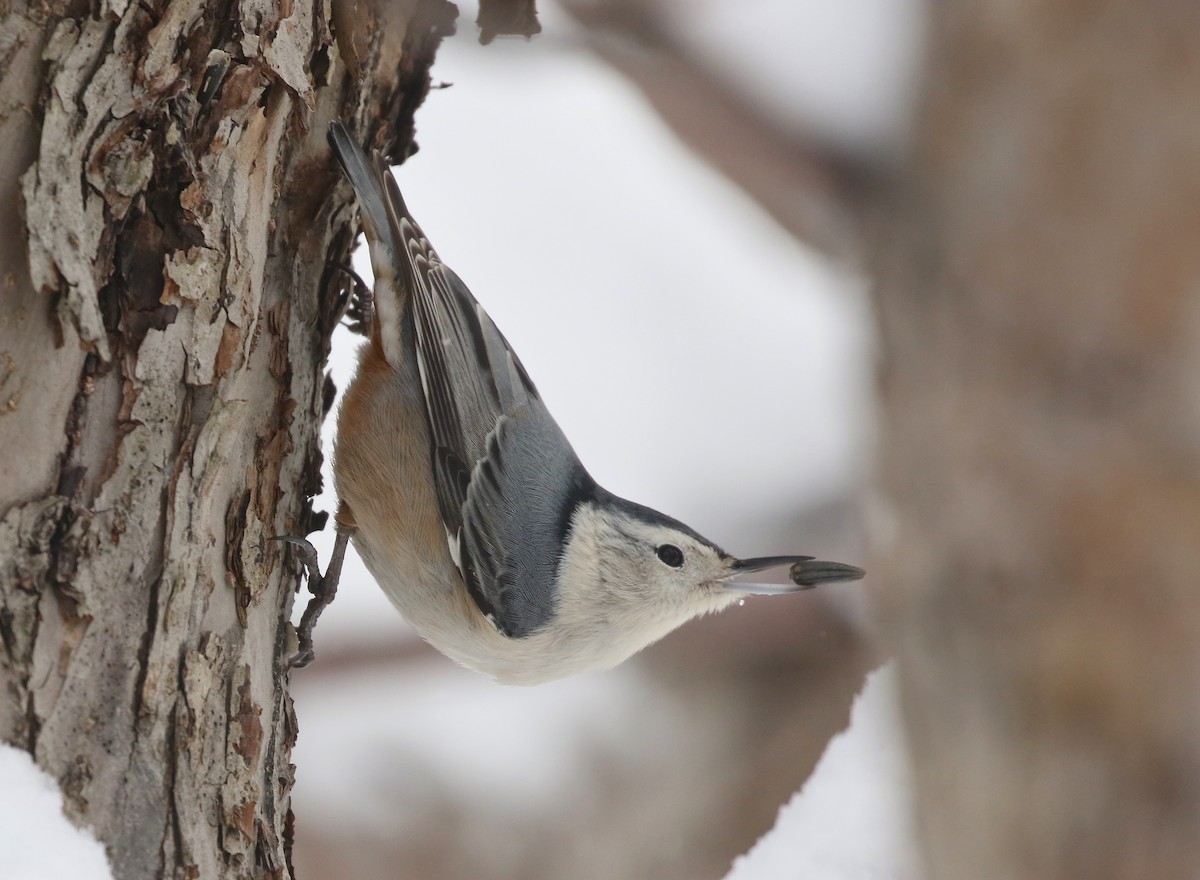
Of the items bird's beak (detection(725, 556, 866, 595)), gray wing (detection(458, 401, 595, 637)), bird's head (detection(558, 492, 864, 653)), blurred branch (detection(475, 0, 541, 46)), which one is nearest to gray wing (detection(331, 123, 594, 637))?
gray wing (detection(458, 401, 595, 637))

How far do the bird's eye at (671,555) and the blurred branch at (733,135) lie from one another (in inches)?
28.1

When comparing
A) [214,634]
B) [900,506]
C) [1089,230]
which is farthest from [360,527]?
[1089,230]

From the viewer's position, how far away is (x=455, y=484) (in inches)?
81.0

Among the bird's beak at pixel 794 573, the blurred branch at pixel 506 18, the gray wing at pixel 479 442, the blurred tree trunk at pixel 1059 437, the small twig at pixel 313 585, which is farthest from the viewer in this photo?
the blurred branch at pixel 506 18

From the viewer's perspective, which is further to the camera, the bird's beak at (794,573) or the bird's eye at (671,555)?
the bird's eye at (671,555)

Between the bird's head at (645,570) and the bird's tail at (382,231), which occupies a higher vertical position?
the bird's tail at (382,231)

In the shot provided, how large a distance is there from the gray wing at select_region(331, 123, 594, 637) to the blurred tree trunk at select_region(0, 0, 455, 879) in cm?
39

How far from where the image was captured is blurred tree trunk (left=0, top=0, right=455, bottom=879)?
3.88 ft

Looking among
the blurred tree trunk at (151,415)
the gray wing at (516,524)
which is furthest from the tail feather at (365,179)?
the gray wing at (516,524)

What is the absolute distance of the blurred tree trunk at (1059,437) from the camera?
191 centimetres

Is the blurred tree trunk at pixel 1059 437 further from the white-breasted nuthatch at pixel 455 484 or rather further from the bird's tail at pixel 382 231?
the bird's tail at pixel 382 231

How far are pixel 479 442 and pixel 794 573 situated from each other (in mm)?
655

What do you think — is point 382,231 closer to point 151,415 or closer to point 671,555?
point 151,415

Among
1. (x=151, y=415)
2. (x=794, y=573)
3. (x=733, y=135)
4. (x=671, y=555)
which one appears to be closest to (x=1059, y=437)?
(x=794, y=573)
